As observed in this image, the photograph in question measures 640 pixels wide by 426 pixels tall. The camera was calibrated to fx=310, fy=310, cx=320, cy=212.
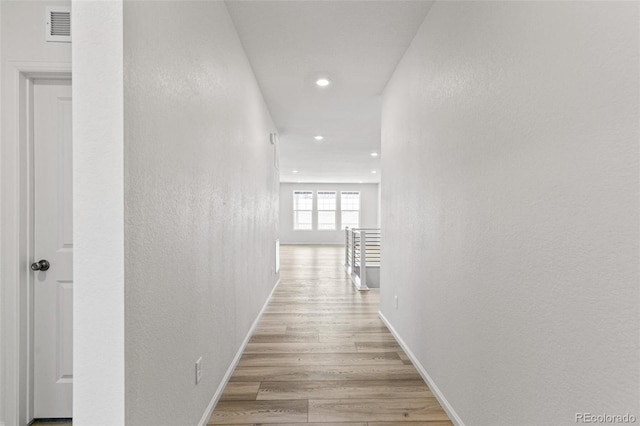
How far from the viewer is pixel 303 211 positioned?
43.4 ft

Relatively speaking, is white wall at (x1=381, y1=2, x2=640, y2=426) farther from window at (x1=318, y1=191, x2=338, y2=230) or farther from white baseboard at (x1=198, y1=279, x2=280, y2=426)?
window at (x1=318, y1=191, x2=338, y2=230)

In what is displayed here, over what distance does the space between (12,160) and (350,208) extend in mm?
11918

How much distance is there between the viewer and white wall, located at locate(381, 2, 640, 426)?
830 millimetres

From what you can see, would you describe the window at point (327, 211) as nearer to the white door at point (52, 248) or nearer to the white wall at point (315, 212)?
the white wall at point (315, 212)

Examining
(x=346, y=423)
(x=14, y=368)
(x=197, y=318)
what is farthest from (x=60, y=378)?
(x=346, y=423)

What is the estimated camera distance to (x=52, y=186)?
173 centimetres

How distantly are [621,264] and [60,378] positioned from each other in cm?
257

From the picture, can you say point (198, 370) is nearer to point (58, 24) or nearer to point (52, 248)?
point (52, 248)

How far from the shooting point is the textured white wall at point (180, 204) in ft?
3.43

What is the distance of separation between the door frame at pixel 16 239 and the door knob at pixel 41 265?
1.4 inches

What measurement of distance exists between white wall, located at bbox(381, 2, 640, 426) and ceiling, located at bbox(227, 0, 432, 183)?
0.39m

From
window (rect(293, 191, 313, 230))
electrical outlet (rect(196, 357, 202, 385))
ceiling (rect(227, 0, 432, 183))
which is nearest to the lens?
electrical outlet (rect(196, 357, 202, 385))

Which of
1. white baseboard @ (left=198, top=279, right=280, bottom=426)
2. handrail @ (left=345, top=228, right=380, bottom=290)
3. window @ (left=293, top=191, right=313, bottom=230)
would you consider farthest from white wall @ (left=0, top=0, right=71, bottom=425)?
window @ (left=293, top=191, right=313, bottom=230)

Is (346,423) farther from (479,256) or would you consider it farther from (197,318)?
(479,256)
